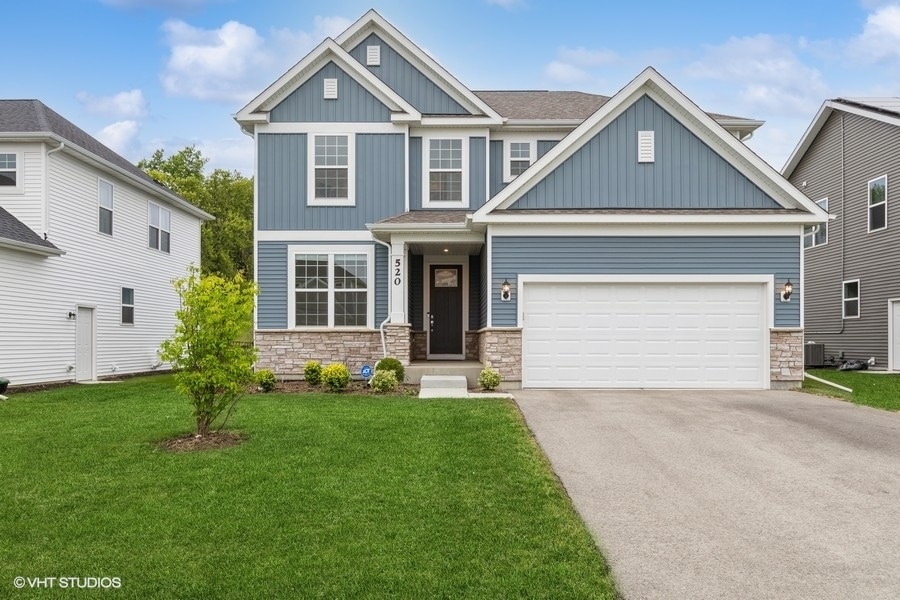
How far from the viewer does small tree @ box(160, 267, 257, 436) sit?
689cm

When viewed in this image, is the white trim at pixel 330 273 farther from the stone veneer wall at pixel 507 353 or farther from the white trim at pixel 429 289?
the stone veneer wall at pixel 507 353

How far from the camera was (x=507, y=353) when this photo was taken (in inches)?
467

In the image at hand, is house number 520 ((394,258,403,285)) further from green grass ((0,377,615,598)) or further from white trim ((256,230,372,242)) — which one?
green grass ((0,377,615,598))

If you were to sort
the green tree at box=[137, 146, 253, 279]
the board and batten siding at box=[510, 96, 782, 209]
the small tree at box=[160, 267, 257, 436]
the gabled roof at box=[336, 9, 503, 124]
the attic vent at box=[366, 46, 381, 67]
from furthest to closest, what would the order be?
→ the green tree at box=[137, 146, 253, 279] < the attic vent at box=[366, 46, 381, 67] < the gabled roof at box=[336, 9, 503, 124] < the board and batten siding at box=[510, 96, 782, 209] < the small tree at box=[160, 267, 257, 436]

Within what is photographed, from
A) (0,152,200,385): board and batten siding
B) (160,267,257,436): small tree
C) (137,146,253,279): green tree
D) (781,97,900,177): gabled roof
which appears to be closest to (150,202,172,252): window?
(0,152,200,385): board and batten siding

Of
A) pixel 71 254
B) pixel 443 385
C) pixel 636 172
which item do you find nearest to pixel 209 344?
pixel 443 385

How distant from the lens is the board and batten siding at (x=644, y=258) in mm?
11836

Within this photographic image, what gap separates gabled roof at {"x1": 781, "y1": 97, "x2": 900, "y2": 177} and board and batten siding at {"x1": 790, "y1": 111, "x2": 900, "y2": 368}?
0.23 meters

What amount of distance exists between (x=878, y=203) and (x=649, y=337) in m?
11.0

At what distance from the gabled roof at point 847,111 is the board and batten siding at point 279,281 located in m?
14.7

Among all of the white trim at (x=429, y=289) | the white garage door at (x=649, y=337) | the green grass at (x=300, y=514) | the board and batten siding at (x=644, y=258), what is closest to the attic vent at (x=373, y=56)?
the white trim at (x=429, y=289)

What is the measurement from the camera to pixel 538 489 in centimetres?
516

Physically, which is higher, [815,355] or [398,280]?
[398,280]

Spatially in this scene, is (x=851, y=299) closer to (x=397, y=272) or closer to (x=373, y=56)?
(x=397, y=272)
